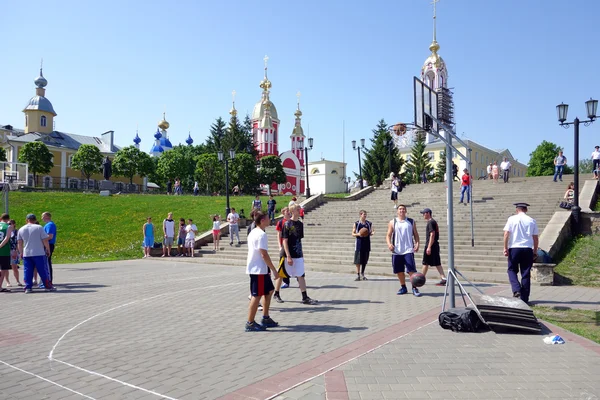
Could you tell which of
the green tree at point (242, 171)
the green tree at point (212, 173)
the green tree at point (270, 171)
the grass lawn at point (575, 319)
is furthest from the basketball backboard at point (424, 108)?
the green tree at point (270, 171)

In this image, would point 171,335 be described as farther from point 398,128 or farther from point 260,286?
point 398,128

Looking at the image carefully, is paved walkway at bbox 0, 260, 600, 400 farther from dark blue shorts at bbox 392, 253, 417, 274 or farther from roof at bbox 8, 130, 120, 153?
roof at bbox 8, 130, 120, 153

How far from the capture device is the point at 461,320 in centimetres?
632

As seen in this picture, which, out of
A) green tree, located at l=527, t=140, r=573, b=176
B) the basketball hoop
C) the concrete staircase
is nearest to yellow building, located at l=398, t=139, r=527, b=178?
green tree, located at l=527, t=140, r=573, b=176

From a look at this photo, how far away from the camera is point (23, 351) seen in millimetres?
5656

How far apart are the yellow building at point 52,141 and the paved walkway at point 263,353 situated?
6808cm

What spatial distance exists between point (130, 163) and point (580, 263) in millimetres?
64190

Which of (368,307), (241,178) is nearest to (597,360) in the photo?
(368,307)

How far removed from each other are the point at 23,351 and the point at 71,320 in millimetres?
1817

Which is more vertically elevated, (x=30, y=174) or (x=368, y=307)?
(x=30, y=174)

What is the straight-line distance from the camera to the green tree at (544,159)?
7562 centimetres

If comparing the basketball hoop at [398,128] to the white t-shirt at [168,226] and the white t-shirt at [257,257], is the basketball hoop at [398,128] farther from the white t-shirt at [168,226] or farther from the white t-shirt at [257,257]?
the white t-shirt at [168,226]

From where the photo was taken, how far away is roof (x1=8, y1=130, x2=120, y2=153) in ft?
249

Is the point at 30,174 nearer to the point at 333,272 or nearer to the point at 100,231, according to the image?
the point at 100,231
